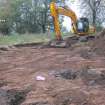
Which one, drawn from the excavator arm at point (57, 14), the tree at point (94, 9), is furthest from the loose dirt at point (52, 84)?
the tree at point (94, 9)

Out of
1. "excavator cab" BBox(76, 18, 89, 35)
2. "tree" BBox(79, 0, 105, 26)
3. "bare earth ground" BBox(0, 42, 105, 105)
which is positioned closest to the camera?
"bare earth ground" BBox(0, 42, 105, 105)

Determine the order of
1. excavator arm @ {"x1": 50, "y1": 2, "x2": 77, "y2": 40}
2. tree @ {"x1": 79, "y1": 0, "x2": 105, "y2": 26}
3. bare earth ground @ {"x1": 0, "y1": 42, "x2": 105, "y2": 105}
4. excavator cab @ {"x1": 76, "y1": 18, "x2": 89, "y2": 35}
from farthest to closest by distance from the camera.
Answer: tree @ {"x1": 79, "y1": 0, "x2": 105, "y2": 26}, excavator cab @ {"x1": 76, "y1": 18, "x2": 89, "y2": 35}, excavator arm @ {"x1": 50, "y1": 2, "x2": 77, "y2": 40}, bare earth ground @ {"x1": 0, "y1": 42, "x2": 105, "y2": 105}

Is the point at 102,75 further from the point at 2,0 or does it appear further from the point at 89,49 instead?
the point at 2,0

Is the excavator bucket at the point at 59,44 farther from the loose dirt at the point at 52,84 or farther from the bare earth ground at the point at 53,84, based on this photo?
the bare earth ground at the point at 53,84

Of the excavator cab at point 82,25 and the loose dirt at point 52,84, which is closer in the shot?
the loose dirt at point 52,84

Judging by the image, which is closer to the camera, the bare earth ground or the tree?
the bare earth ground

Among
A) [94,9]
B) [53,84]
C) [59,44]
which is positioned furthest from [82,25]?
[94,9]

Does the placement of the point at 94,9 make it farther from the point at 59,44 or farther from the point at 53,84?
the point at 53,84

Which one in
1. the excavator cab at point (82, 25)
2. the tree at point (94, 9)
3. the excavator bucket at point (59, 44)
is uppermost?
the tree at point (94, 9)

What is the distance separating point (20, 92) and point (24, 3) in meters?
34.3

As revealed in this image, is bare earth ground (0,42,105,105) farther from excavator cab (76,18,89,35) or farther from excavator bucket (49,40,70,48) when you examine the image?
excavator cab (76,18,89,35)

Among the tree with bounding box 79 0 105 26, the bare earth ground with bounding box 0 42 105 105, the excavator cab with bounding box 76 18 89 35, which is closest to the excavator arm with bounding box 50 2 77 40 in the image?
the excavator cab with bounding box 76 18 89 35

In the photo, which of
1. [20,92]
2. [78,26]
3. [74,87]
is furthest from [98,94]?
[78,26]

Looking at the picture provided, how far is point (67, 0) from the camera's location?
1662 inches
